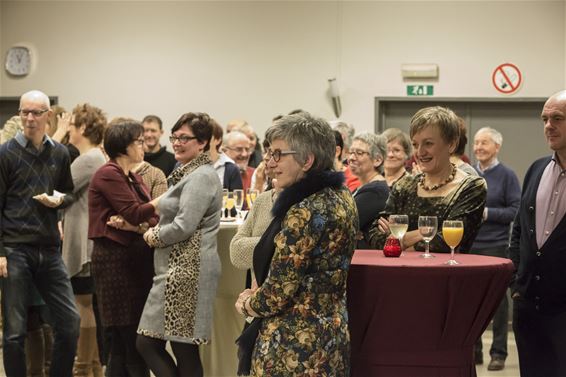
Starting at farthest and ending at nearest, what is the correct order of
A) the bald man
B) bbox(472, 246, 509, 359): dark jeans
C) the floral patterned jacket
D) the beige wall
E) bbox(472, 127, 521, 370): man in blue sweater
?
the beige wall
the bald man
bbox(472, 127, 521, 370): man in blue sweater
bbox(472, 246, 509, 359): dark jeans
the floral patterned jacket

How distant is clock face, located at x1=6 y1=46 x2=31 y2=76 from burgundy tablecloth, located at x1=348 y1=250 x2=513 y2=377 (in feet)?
26.2

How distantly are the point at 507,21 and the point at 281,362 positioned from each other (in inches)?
306

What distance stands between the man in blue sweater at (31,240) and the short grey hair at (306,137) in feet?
7.78

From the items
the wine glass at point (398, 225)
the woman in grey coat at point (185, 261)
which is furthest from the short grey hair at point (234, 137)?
the wine glass at point (398, 225)

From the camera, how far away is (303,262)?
3119 mm

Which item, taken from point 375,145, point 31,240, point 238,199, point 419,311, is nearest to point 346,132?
point 238,199

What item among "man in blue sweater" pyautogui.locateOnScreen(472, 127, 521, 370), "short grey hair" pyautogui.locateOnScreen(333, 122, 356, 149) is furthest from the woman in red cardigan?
"man in blue sweater" pyautogui.locateOnScreen(472, 127, 521, 370)

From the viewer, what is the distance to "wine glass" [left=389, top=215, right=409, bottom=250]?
3.82 m

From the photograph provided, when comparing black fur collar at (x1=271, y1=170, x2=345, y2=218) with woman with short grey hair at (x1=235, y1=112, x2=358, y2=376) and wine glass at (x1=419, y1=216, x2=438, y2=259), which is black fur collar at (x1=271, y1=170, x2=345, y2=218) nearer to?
woman with short grey hair at (x1=235, y1=112, x2=358, y2=376)

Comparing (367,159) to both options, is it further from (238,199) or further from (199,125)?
(238,199)

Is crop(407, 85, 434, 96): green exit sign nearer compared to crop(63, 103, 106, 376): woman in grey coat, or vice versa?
crop(63, 103, 106, 376): woman in grey coat

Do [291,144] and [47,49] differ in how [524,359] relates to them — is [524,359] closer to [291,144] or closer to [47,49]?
[291,144]

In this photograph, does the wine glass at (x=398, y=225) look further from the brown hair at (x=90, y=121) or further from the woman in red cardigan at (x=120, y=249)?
the brown hair at (x=90, y=121)

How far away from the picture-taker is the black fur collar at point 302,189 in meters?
3.21
